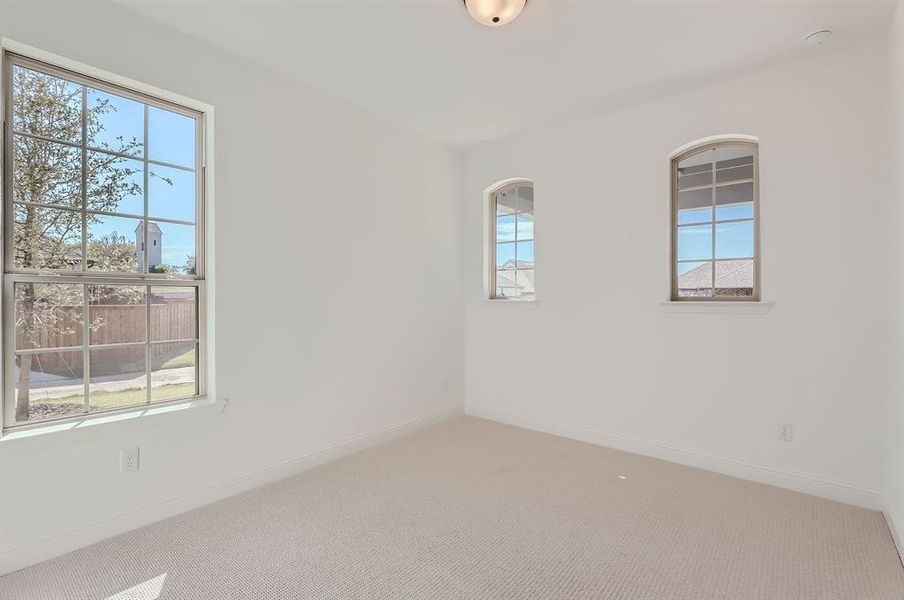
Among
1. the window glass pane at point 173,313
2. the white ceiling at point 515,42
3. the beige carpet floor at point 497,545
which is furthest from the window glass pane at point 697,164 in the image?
the window glass pane at point 173,313

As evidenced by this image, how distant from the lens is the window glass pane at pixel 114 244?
2.35 metres

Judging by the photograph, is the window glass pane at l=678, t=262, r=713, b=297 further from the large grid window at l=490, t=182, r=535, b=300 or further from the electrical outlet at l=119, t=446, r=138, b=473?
the electrical outlet at l=119, t=446, r=138, b=473

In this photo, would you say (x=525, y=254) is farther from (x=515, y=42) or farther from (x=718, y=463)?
(x=718, y=463)

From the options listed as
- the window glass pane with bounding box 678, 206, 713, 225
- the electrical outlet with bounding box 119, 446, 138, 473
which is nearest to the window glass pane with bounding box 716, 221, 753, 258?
the window glass pane with bounding box 678, 206, 713, 225

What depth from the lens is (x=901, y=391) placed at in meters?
2.21

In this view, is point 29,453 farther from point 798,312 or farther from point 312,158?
point 798,312

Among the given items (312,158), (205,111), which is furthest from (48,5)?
(312,158)

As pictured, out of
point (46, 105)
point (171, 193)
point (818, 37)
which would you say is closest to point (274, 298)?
point (171, 193)

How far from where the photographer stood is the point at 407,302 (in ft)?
13.4

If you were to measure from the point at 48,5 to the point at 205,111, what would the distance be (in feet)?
2.56

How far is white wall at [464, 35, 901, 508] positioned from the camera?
2.66 metres

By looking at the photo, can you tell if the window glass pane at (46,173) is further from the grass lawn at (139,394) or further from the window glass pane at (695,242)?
the window glass pane at (695,242)

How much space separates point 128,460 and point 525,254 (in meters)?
3.37

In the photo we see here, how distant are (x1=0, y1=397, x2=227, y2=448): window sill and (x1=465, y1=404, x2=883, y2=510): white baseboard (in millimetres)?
2692
